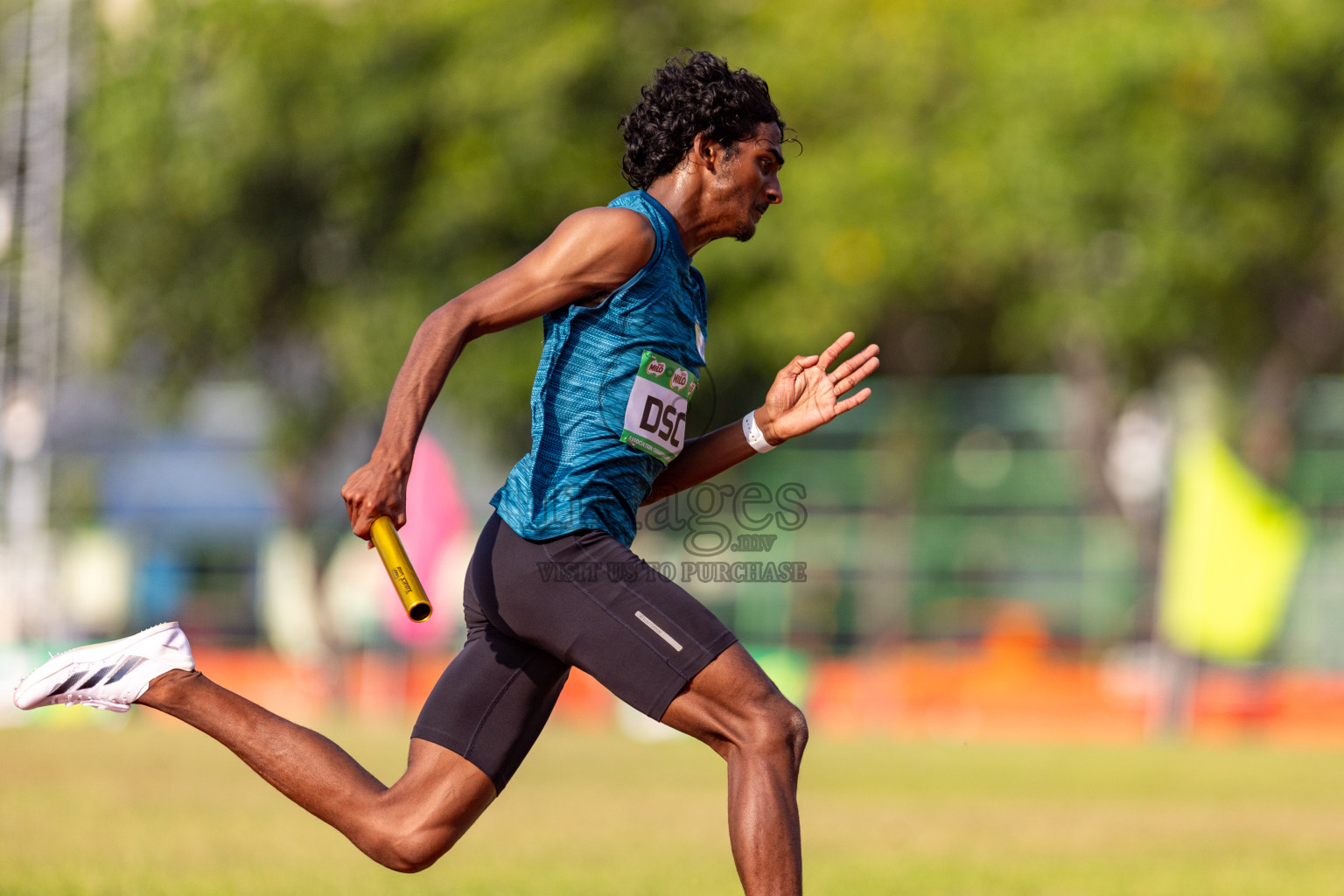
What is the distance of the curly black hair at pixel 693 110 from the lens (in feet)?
16.3

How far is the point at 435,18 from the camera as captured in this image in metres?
30.0

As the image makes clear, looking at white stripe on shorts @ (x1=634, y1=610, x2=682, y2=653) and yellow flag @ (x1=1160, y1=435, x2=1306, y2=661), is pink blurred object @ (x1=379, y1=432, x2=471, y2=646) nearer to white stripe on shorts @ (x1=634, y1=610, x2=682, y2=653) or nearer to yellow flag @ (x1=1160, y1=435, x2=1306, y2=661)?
yellow flag @ (x1=1160, y1=435, x2=1306, y2=661)

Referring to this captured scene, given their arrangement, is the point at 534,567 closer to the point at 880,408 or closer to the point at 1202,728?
the point at 1202,728

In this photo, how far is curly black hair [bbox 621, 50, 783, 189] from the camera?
4977mm

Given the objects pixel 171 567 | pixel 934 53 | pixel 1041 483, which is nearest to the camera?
pixel 934 53

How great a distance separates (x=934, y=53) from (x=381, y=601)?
13549 mm

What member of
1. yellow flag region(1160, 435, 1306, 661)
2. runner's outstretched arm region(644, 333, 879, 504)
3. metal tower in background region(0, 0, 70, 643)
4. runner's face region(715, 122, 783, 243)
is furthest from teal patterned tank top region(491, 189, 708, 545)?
metal tower in background region(0, 0, 70, 643)

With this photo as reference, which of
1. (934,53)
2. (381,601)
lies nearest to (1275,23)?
(934,53)

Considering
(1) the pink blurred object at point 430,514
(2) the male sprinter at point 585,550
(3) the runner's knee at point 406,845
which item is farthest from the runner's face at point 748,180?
(1) the pink blurred object at point 430,514

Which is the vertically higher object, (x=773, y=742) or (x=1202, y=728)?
(x=1202, y=728)

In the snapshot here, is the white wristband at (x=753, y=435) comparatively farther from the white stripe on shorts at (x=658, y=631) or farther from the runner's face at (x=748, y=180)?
the white stripe on shorts at (x=658, y=631)

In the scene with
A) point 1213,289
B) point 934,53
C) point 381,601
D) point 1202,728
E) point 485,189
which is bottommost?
point 1202,728

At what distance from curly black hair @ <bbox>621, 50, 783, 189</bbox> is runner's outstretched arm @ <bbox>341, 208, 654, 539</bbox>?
1.37 ft

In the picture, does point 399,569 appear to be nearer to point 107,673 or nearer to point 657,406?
point 657,406
